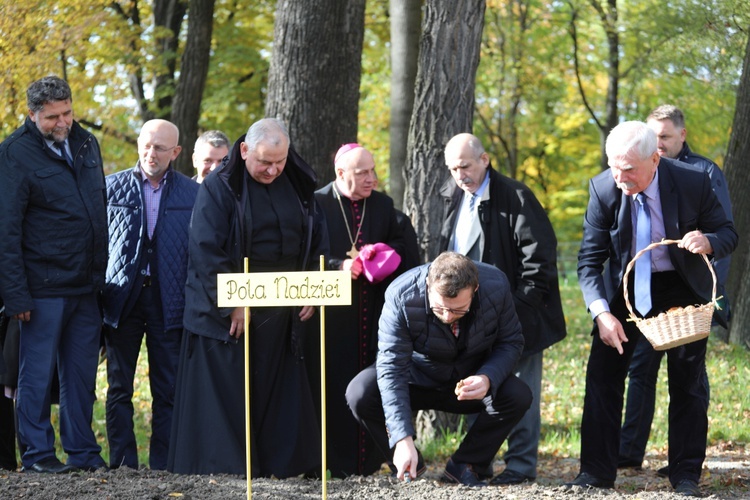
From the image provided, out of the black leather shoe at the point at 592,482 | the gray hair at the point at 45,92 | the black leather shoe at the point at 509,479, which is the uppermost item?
the gray hair at the point at 45,92

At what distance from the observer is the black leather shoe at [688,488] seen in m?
5.50

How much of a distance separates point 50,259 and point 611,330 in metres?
3.09

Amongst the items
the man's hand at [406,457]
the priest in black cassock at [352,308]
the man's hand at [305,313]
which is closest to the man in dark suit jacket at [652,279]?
the man's hand at [406,457]

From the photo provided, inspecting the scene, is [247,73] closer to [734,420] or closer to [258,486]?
[734,420]

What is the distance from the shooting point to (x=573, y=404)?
389 inches

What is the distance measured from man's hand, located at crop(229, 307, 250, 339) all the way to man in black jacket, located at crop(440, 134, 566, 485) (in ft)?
4.74

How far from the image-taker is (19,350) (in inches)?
236

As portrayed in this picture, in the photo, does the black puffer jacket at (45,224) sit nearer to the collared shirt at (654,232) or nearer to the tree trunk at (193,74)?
the collared shirt at (654,232)

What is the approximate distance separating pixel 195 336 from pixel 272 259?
62 centimetres

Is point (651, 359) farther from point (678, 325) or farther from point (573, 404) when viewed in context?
point (573, 404)

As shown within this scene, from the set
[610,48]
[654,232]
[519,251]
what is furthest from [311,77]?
[610,48]

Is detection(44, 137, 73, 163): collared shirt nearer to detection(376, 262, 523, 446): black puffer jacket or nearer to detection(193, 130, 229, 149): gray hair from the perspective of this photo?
detection(193, 130, 229, 149): gray hair

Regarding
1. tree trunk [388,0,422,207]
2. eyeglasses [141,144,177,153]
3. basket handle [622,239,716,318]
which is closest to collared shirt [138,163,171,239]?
eyeglasses [141,144,177,153]

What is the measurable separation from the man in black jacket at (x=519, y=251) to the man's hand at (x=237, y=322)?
4.74 feet
